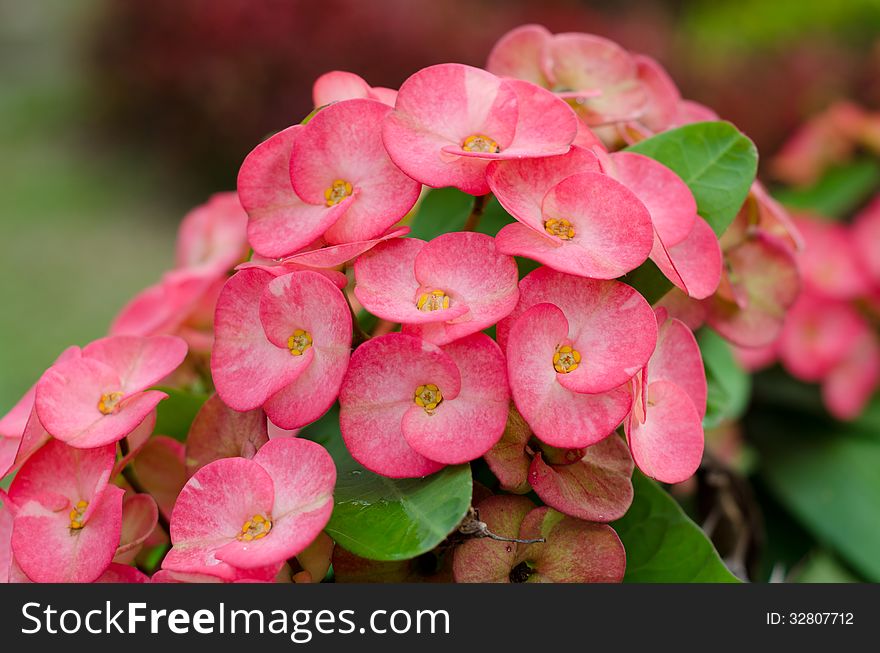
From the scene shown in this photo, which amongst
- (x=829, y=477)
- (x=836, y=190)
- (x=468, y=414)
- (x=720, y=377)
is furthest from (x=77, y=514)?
(x=836, y=190)

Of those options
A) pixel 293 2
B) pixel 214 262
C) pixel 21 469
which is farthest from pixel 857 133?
pixel 293 2

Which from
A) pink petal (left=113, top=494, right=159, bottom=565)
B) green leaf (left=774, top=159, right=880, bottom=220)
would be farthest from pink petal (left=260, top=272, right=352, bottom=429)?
green leaf (left=774, top=159, right=880, bottom=220)

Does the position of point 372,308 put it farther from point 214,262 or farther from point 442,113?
point 214,262

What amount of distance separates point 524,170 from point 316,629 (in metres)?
0.26

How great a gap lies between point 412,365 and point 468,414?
36mm

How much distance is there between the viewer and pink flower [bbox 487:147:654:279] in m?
0.42

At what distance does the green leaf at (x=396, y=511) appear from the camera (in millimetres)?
404

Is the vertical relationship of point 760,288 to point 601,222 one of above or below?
below

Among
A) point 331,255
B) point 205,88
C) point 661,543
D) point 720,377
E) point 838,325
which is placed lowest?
point 205,88

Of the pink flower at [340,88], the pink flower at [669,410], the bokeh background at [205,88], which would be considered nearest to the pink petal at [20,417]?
the pink flower at [340,88]

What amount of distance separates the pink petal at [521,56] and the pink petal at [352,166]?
8.2 inches

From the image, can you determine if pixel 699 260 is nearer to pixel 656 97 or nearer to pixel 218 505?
Result: pixel 656 97

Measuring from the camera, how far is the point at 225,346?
0.46 m

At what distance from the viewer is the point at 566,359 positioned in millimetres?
423
